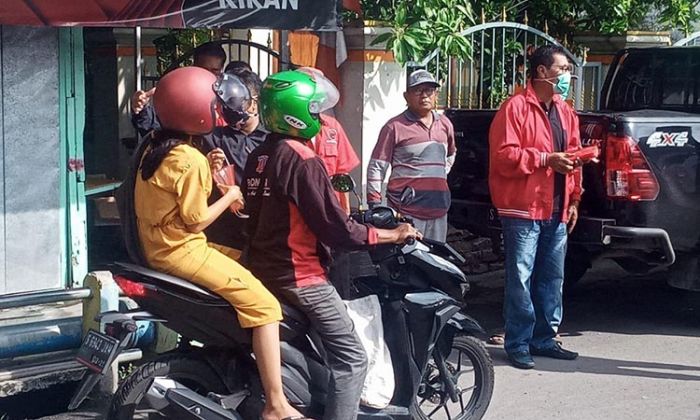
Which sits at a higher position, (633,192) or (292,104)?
(292,104)

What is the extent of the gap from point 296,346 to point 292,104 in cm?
102

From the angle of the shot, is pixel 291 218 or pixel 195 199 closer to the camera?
pixel 195 199

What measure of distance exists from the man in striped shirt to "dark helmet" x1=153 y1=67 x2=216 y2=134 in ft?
7.60

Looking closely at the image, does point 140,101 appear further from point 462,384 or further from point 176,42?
point 176,42

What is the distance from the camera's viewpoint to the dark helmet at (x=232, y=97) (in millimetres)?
4547

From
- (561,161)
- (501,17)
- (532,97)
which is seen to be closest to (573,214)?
(561,161)

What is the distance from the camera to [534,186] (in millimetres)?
6262

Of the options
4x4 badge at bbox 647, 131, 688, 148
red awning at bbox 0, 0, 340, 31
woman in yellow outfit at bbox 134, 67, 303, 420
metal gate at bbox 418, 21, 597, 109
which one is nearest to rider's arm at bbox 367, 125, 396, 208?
red awning at bbox 0, 0, 340, 31

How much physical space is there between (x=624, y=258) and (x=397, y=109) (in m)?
2.24

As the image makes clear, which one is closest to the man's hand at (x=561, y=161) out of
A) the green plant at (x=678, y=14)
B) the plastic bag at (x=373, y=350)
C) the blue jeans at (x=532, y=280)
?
the blue jeans at (x=532, y=280)

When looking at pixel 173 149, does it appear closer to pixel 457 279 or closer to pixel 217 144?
pixel 217 144

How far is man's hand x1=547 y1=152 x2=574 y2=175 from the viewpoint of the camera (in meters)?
6.14

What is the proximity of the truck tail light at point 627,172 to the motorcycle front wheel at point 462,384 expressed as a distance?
6.34ft

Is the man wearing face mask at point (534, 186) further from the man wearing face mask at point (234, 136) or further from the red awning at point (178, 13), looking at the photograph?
the man wearing face mask at point (234, 136)
